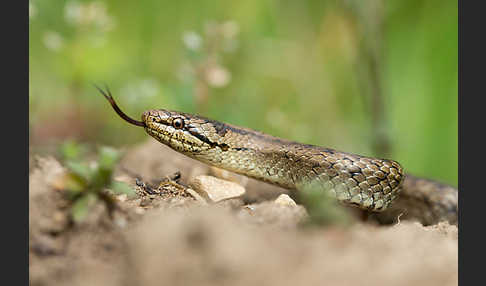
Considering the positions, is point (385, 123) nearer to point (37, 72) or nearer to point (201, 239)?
point (37, 72)

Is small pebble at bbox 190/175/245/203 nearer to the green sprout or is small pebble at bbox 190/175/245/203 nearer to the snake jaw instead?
Result: the snake jaw

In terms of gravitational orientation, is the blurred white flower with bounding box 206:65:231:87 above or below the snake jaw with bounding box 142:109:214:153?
above

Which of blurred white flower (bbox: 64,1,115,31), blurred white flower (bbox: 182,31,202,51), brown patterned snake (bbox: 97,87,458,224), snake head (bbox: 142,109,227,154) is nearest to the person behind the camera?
brown patterned snake (bbox: 97,87,458,224)

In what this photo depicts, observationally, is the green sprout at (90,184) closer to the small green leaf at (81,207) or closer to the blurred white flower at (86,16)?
the small green leaf at (81,207)

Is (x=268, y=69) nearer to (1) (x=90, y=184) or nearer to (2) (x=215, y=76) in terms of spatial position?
(2) (x=215, y=76)

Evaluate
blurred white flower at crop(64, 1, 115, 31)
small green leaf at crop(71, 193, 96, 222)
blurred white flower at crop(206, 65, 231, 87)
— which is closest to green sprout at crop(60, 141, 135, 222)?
small green leaf at crop(71, 193, 96, 222)

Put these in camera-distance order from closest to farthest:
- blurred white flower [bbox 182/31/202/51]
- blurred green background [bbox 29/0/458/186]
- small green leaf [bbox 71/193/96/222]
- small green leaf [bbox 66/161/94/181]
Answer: small green leaf [bbox 71/193/96/222] < small green leaf [bbox 66/161/94/181] < blurred white flower [bbox 182/31/202/51] < blurred green background [bbox 29/0/458/186]

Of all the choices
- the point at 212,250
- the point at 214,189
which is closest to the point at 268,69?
the point at 214,189
